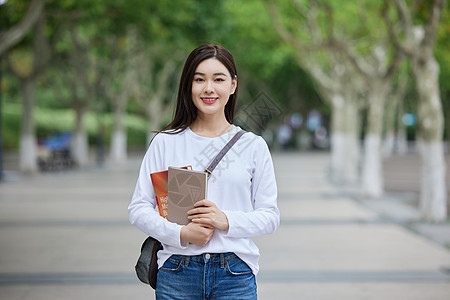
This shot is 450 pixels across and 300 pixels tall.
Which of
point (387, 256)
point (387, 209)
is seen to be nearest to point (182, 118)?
point (387, 256)

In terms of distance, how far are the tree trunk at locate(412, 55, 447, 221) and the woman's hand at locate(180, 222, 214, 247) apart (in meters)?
9.27

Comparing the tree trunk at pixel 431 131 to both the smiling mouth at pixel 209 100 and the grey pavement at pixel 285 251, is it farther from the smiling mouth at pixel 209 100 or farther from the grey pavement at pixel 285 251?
the smiling mouth at pixel 209 100

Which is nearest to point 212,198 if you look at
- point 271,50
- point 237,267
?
point 237,267

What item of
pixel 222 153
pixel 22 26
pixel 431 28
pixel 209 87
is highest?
pixel 22 26

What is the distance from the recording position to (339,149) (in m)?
24.2

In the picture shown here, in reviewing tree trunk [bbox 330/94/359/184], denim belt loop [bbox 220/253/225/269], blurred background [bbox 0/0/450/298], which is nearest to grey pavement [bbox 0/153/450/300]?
blurred background [bbox 0/0/450/298]

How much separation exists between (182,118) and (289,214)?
31.6ft

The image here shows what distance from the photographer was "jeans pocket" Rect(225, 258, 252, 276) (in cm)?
241

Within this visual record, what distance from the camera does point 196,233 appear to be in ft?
7.57

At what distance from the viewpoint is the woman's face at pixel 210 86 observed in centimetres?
246

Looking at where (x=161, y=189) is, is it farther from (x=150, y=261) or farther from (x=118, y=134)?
(x=118, y=134)

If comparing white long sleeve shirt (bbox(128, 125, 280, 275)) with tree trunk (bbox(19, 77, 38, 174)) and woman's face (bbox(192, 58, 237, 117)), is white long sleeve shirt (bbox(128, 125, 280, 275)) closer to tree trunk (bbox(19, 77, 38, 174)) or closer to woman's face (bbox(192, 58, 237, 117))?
woman's face (bbox(192, 58, 237, 117))

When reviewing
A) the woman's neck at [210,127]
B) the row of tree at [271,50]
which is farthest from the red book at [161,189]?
the row of tree at [271,50]

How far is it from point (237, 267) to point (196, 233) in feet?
0.82
